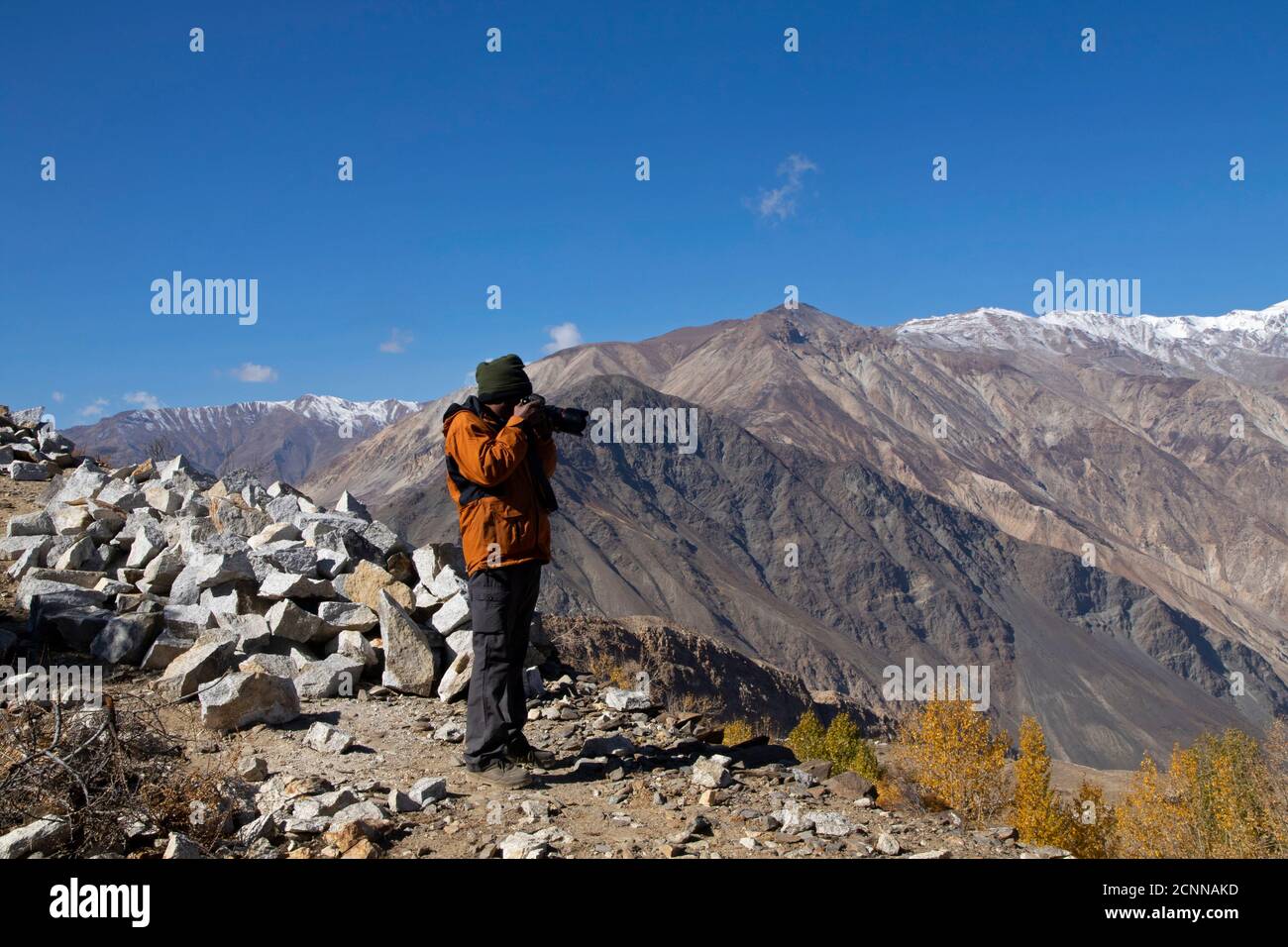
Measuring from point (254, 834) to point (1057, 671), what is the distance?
13796 centimetres

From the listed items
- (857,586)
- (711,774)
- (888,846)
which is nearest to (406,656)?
(711,774)

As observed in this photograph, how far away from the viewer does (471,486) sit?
5004 millimetres

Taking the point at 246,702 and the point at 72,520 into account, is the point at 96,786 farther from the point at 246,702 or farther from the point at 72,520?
the point at 72,520

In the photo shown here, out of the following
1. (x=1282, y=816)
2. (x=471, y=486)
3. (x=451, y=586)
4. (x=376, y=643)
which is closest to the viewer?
(x=471, y=486)

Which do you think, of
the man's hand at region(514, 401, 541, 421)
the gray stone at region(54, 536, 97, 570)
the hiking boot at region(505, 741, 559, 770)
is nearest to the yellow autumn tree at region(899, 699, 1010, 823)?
the hiking boot at region(505, 741, 559, 770)

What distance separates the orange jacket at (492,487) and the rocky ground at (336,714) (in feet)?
4.51

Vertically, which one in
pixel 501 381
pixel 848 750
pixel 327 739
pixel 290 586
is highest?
pixel 501 381

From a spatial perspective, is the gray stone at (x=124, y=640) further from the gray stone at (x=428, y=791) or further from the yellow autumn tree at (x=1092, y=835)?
the yellow autumn tree at (x=1092, y=835)

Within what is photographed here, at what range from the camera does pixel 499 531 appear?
4969 mm

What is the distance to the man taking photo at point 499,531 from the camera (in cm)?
487

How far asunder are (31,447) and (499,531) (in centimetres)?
1320

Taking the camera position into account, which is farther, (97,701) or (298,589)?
(298,589)

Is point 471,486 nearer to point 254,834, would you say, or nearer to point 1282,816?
point 254,834
